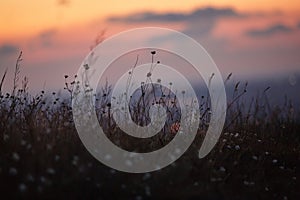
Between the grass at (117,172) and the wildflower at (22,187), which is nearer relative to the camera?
the wildflower at (22,187)

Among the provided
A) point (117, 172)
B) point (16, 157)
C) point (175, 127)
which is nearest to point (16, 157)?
point (16, 157)

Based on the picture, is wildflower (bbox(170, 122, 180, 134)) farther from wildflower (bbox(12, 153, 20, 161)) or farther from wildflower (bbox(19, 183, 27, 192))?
wildflower (bbox(19, 183, 27, 192))

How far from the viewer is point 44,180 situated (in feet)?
22.2

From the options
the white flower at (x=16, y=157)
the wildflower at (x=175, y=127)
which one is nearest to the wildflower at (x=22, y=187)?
the white flower at (x=16, y=157)

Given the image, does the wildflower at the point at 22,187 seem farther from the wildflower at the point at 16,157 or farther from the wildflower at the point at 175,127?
the wildflower at the point at 175,127

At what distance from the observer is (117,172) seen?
739 centimetres

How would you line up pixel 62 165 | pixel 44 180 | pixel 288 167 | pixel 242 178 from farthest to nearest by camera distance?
pixel 288 167 < pixel 242 178 < pixel 62 165 < pixel 44 180

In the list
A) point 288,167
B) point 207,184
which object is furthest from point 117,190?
point 288,167

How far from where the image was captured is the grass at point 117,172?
702cm

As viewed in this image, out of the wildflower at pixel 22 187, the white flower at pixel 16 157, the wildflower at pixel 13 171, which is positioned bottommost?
the wildflower at pixel 22 187

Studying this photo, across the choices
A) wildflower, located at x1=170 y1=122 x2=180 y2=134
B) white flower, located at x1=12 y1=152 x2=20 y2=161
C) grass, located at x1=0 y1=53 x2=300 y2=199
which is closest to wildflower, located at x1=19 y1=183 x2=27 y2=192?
grass, located at x1=0 y1=53 x2=300 y2=199

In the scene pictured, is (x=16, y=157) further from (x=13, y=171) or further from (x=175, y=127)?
(x=175, y=127)

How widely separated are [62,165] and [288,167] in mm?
4215

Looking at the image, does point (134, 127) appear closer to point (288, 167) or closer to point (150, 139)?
point (150, 139)
